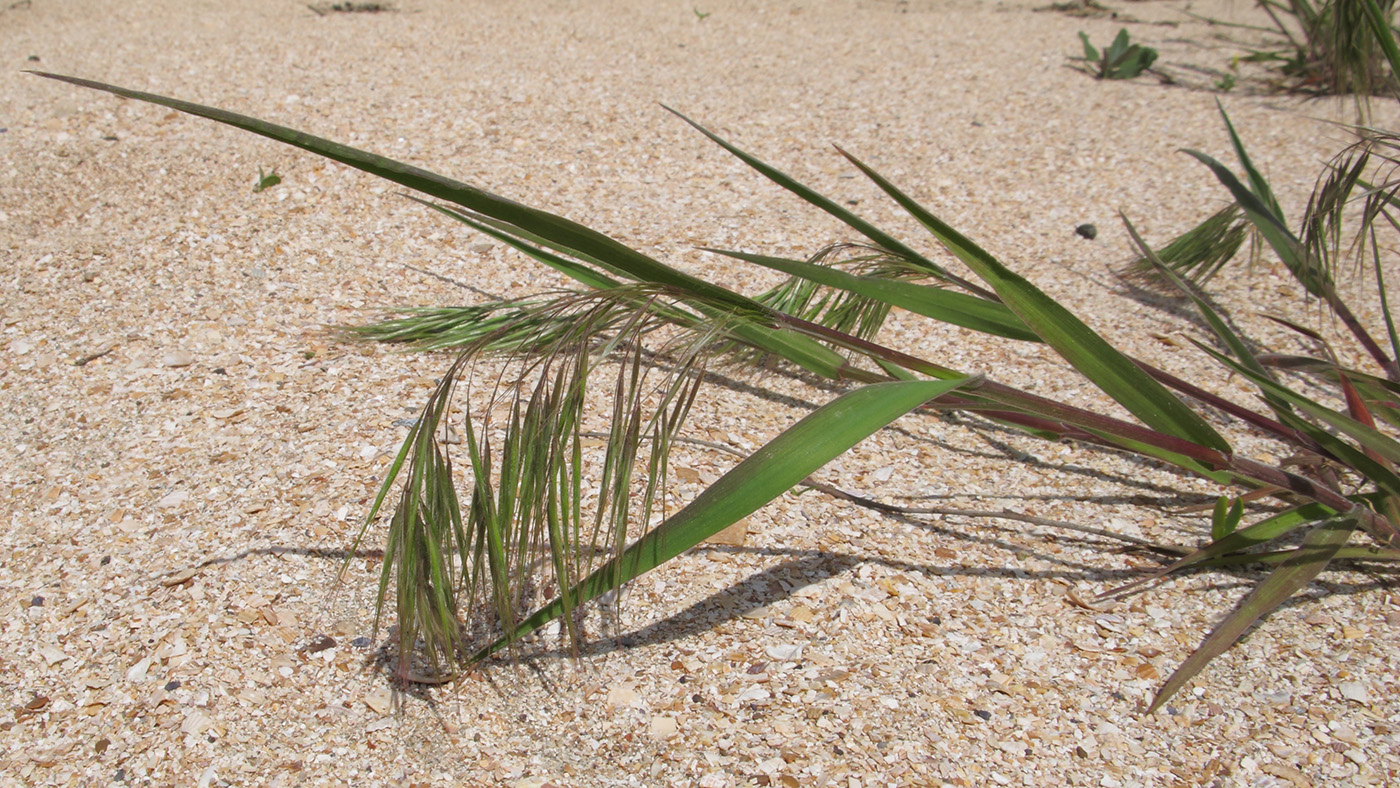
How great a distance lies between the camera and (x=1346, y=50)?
190cm

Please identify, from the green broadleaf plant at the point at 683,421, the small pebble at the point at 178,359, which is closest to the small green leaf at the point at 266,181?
the small pebble at the point at 178,359

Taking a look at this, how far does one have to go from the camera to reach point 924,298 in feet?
3.91

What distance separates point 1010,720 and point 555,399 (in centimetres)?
64

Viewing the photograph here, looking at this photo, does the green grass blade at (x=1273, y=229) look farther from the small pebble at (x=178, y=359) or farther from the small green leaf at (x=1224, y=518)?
the small pebble at (x=178, y=359)

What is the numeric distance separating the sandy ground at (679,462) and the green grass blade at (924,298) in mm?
356

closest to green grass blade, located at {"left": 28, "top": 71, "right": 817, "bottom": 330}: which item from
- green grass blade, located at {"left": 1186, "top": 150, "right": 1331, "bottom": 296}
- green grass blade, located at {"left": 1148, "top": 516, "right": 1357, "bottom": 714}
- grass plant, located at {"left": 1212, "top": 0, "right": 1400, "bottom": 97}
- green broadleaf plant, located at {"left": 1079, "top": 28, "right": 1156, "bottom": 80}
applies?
green grass blade, located at {"left": 1148, "top": 516, "right": 1357, "bottom": 714}

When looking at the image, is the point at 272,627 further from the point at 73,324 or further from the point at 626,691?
the point at 73,324

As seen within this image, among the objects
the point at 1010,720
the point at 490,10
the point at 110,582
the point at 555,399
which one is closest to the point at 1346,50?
the point at 1010,720

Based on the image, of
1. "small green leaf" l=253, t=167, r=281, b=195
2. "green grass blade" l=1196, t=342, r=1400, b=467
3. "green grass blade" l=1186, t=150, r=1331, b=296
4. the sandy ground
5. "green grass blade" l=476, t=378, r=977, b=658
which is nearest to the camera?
"green grass blade" l=476, t=378, r=977, b=658

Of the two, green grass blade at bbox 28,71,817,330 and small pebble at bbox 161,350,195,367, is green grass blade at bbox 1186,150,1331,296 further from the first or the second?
small pebble at bbox 161,350,195,367

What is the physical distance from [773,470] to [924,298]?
329 mm

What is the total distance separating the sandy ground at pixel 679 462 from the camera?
111cm

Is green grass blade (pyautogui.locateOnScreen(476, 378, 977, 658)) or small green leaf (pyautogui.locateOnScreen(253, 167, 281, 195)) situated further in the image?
small green leaf (pyautogui.locateOnScreen(253, 167, 281, 195))

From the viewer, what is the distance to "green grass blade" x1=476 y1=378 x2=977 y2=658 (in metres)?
0.99
